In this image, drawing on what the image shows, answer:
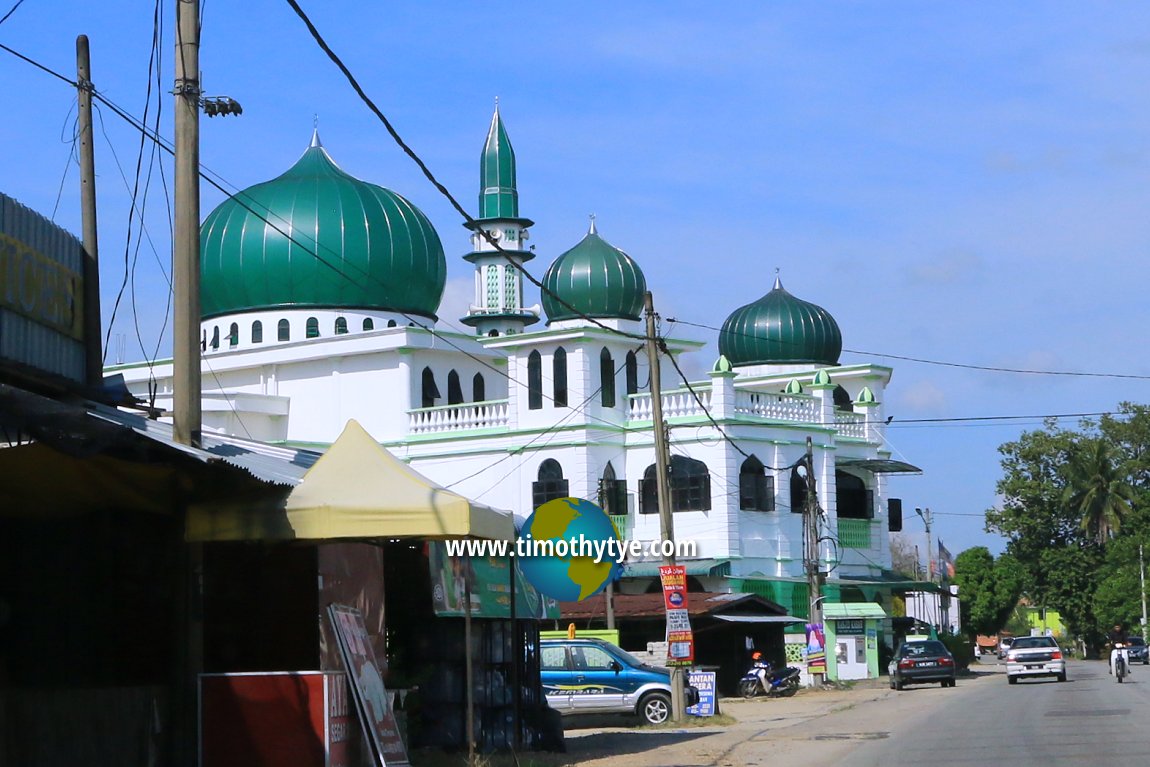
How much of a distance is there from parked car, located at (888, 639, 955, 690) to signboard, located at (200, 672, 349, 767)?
28168 mm

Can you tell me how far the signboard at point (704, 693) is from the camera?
25.3m

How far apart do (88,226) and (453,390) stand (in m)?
31.2

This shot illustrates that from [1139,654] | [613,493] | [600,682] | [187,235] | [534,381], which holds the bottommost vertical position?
[1139,654]

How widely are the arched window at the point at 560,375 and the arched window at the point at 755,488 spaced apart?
500cm

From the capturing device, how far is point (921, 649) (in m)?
39.8

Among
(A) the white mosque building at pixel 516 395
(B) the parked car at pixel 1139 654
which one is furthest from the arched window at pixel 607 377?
(B) the parked car at pixel 1139 654

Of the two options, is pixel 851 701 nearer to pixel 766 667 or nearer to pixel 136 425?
pixel 766 667

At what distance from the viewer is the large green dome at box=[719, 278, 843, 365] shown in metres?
53.2

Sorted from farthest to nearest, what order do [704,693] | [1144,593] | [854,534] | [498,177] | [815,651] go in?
[1144,593] → [498,177] → [854,534] → [815,651] → [704,693]

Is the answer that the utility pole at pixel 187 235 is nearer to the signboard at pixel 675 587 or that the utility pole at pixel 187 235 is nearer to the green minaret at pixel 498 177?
the signboard at pixel 675 587

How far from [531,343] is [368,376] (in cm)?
485

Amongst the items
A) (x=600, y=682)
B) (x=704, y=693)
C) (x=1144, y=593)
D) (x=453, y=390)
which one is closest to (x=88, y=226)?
(x=600, y=682)

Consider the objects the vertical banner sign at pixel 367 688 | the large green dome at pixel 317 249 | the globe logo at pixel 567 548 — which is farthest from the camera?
the large green dome at pixel 317 249

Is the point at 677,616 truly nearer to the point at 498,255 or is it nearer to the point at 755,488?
the point at 755,488
